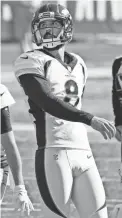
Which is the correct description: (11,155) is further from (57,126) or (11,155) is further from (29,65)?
(29,65)

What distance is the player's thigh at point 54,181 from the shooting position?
480 cm

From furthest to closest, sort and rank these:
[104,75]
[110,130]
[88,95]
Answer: [104,75] → [88,95] → [110,130]

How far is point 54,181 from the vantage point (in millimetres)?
4824

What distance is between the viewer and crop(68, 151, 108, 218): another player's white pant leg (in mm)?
4785

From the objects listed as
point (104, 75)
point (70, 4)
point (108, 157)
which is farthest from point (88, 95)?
point (70, 4)

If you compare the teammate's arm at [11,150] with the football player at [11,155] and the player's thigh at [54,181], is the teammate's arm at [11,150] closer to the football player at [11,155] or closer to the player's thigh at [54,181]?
the football player at [11,155]

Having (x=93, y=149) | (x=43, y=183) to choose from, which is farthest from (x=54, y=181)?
(x=93, y=149)

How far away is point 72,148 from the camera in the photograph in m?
4.91

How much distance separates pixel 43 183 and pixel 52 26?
112 centimetres

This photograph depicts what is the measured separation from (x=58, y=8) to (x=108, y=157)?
23.9 feet

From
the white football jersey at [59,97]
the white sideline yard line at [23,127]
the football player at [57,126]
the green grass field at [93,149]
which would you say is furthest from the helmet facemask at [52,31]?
the white sideline yard line at [23,127]

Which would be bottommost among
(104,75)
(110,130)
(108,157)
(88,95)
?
(104,75)

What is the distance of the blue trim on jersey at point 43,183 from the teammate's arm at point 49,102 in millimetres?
359

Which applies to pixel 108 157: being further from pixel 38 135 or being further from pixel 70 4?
pixel 70 4
